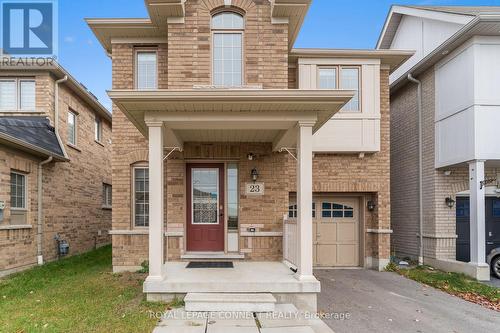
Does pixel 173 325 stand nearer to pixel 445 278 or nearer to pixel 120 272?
pixel 120 272

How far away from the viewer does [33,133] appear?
8.82 m

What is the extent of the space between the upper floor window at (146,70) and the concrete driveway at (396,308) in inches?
227

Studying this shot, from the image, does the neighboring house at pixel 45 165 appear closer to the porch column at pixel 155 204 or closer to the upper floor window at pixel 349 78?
the porch column at pixel 155 204

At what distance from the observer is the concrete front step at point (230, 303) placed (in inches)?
193

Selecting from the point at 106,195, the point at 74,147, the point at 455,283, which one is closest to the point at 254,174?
the point at 455,283

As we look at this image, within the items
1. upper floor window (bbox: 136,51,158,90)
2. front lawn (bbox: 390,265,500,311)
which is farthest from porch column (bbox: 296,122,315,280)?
upper floor window (bbox: 136,51,158,90)

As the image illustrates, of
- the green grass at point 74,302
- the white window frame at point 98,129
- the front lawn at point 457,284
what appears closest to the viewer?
the green grass at point 74,302

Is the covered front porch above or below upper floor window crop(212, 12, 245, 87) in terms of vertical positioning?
below

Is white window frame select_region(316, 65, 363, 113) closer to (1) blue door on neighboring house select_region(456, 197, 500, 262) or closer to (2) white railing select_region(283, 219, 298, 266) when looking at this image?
(2) white railing select_region(283, 219, 298, 266)

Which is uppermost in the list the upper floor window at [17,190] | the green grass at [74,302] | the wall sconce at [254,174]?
the wall sconce at [254,174]

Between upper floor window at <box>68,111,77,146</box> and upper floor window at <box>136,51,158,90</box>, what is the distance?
4124mm

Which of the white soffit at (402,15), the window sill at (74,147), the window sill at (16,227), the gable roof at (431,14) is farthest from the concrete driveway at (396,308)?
the window sill at (74,147)

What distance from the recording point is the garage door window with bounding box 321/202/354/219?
8852mm

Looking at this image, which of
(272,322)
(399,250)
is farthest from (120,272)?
(399,250)
